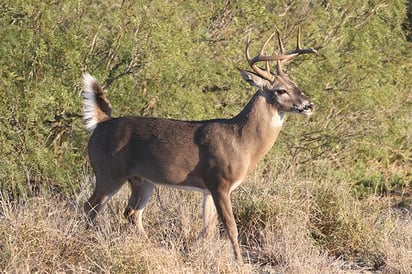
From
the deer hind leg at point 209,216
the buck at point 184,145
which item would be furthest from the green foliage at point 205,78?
the buck at point 184,145

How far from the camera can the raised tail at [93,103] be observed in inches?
379

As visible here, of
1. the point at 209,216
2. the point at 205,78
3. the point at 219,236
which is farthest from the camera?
the point at 205,78

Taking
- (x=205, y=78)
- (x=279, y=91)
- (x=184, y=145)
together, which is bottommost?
(x=205, y=78)

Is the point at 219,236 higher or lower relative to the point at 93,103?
lower

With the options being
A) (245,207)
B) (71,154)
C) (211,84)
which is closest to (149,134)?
(245,207)

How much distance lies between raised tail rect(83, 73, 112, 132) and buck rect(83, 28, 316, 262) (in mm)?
11

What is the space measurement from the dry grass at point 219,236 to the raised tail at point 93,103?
87 centimetres

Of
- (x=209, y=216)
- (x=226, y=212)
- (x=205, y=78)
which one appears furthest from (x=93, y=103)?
(x=205, y=78)

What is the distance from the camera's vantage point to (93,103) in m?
9.70

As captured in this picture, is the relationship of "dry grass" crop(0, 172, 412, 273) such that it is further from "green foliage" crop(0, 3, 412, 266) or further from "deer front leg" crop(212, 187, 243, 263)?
"deer front leg" crop(212, 187, 243, 263)

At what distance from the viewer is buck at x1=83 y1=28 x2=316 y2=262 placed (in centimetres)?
923

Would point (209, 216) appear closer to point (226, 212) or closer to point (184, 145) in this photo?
point (226, 212)

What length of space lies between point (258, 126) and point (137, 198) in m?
1.50

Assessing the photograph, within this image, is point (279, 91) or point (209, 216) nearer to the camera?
point (209, 216)
